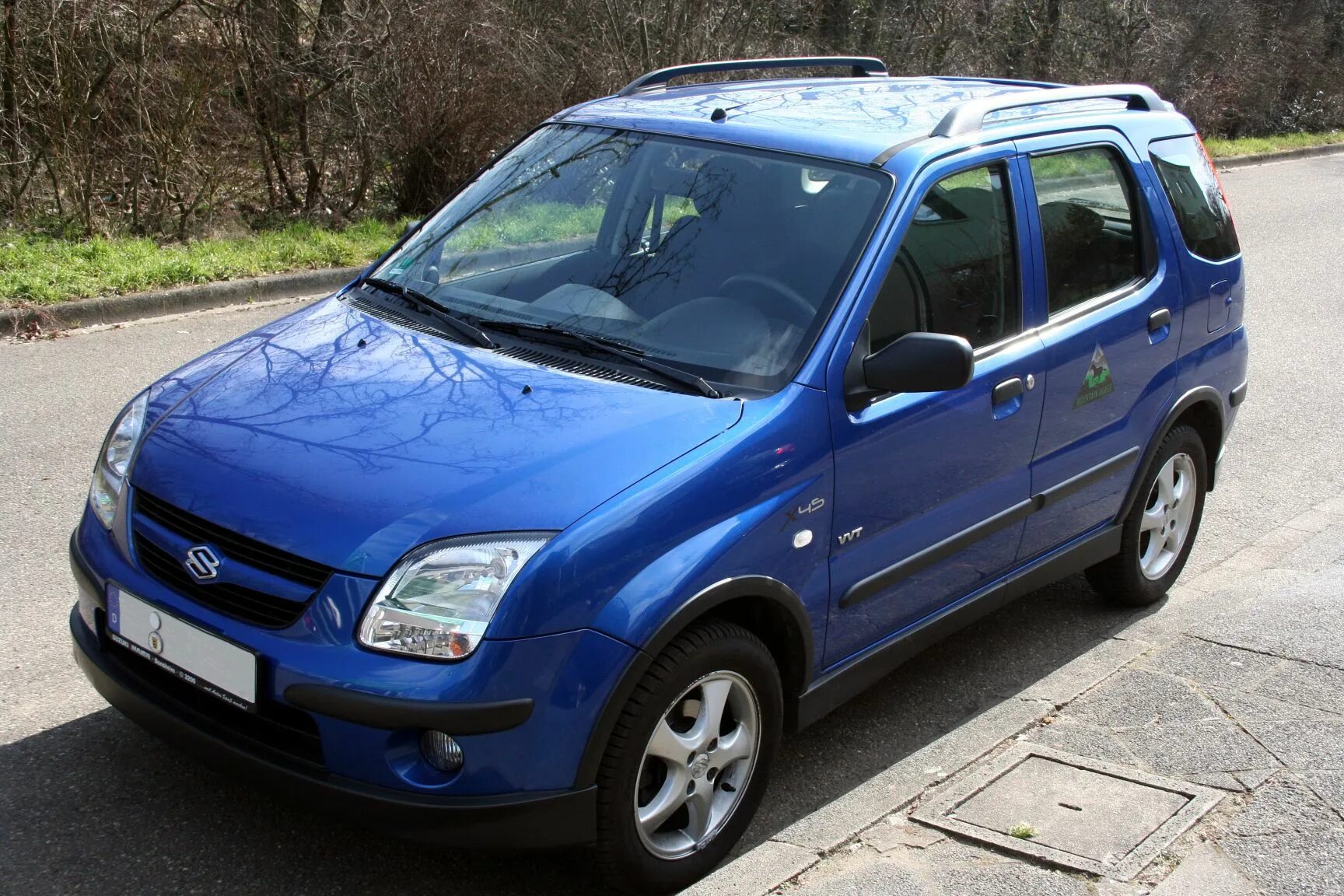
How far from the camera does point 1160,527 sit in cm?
534

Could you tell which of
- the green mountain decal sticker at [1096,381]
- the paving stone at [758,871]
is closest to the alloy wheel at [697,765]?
the paving stone at [758,871]

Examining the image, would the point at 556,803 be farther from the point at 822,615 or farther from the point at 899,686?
the point at 899,686

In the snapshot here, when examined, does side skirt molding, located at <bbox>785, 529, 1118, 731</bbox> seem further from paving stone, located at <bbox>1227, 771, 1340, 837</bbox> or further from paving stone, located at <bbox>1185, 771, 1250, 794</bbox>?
paving stone, located at <bbox>1227, 771, 1340, 837</bbox>

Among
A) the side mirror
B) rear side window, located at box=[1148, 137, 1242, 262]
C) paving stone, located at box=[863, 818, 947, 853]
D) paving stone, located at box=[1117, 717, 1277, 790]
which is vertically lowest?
paving stone, located at box=[1117, 717, 1277, 790]

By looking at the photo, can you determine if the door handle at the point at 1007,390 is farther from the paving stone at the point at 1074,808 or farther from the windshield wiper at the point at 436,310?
the windshield wiper at the point at 436,310

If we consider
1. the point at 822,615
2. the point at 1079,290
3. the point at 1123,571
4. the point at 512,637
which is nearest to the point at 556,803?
the point at 512,637

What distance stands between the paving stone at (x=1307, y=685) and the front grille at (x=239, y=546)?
128 inches

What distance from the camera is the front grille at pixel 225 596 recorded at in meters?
3.01

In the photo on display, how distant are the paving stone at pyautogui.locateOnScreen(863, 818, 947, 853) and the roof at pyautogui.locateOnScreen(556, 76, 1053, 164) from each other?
72.8 inches

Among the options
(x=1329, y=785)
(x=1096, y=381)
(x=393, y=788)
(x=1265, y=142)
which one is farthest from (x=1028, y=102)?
(x=1265, y=142)

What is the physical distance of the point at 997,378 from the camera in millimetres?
4102

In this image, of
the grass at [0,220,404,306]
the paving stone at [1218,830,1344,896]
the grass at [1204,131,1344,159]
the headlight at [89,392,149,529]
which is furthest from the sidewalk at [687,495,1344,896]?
the grass at [1204,131,1344,159]

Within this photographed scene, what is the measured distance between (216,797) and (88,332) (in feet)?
18.8

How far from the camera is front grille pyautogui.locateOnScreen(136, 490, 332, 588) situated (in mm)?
2998
